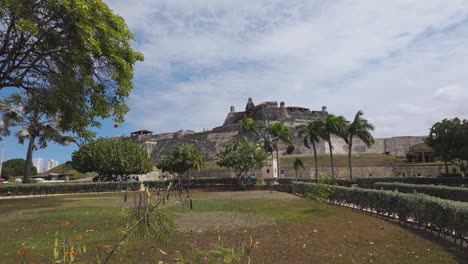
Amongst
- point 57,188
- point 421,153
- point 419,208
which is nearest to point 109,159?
point 57,188

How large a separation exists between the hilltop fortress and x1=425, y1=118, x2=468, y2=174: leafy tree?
107ft

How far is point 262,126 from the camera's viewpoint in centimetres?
6650

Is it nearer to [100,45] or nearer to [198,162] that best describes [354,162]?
[198,162]

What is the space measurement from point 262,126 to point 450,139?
34.0m

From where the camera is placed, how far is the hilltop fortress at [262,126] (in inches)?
2894

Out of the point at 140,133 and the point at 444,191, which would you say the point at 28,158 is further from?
the point at 140,133

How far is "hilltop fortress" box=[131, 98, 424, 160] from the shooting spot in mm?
73500

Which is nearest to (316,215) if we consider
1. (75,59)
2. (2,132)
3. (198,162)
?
(75,59)

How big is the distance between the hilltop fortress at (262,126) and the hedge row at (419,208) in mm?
52344

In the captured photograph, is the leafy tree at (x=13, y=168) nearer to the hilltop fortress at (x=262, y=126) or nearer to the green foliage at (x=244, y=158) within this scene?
the hilltop fortress at (x=262, y=126)

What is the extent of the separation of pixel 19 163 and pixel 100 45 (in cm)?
9208

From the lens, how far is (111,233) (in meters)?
9.48

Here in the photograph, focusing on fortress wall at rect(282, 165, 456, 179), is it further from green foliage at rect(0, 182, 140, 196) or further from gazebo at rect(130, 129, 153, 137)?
gazebo at rect(130, 129, 153, 137)

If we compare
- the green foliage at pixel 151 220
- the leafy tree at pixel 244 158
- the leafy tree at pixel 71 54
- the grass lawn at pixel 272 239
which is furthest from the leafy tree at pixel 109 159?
the green foliage at pixel 151 220
